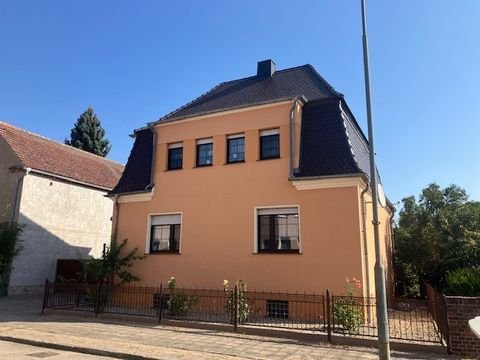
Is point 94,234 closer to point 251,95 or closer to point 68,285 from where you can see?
point 68,285

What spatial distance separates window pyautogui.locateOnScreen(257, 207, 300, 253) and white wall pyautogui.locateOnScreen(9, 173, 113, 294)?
11550mm

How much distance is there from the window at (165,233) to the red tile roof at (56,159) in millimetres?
8516

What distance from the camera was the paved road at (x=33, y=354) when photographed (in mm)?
7750

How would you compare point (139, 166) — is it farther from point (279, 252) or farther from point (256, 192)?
point (279, 252)

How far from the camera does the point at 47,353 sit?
816 centimetres

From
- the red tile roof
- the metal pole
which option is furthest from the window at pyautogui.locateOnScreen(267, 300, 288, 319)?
the red tile roof

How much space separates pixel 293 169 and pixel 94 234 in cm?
1507

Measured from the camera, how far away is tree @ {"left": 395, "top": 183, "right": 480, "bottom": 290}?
55.2ft

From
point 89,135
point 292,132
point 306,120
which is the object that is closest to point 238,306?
point 292,132

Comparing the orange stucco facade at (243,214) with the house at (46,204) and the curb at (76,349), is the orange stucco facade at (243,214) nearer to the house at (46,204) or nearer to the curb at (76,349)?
the curb at (76,349)

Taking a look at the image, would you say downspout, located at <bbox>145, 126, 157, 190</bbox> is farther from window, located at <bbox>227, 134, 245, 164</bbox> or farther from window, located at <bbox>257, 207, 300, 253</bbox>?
window, located at <bbox>257, 207, 300, 253</bbox>

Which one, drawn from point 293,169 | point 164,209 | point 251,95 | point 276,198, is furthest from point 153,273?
point 251,95

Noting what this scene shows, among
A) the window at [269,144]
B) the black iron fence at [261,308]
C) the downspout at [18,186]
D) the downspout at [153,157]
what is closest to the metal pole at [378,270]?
the black iron fence at [261,308]

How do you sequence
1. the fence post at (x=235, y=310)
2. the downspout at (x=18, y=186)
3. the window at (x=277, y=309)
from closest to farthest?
1. the fence post at (x=235, y=310)
2. the window at (x=277, y=309)
3. the downspout at (x=18, y=186)
